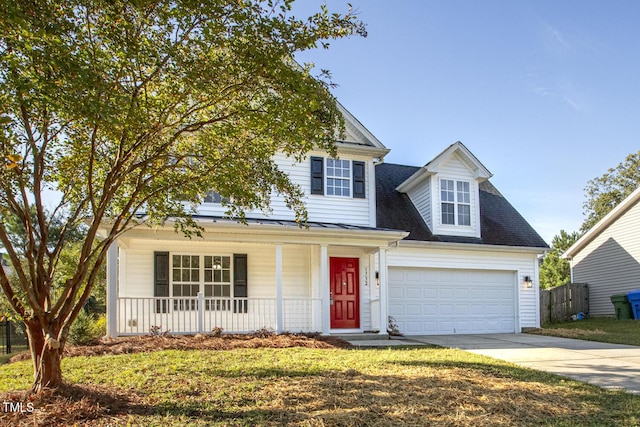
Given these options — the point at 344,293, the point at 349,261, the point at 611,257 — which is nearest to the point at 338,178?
the point at 349,261

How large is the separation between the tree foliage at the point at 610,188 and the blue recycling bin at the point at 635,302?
1733 centimetres

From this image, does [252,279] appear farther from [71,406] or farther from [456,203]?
[71,406]

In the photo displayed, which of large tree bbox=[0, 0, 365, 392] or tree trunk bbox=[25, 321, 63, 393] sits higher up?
large tree bbox=[0, 0, 365, 392]

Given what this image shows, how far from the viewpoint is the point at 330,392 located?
5.78 metres

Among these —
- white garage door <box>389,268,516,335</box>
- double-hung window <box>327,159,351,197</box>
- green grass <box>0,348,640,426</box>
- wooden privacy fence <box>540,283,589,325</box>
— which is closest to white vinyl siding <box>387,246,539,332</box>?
white garage door <box>389,268,516,335</box>

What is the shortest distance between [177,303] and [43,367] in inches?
277

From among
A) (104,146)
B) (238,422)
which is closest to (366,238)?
(104,146)

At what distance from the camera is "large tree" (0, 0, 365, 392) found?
4254 millimetres

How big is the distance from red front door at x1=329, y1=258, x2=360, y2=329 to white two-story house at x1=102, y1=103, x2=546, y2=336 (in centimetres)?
3

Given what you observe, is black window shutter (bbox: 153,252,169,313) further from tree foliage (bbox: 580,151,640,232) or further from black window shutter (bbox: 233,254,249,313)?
tree foliage (bbox: 580,151,640,232)

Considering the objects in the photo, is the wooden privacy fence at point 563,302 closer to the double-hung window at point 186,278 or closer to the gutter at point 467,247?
the gutter at point 467,247

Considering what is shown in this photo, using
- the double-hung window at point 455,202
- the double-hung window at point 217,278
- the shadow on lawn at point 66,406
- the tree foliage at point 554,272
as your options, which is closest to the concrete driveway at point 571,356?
the double-hung window at point 455,202

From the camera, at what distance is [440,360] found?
8281mm

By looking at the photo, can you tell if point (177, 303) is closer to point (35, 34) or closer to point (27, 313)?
point (27, 313)
